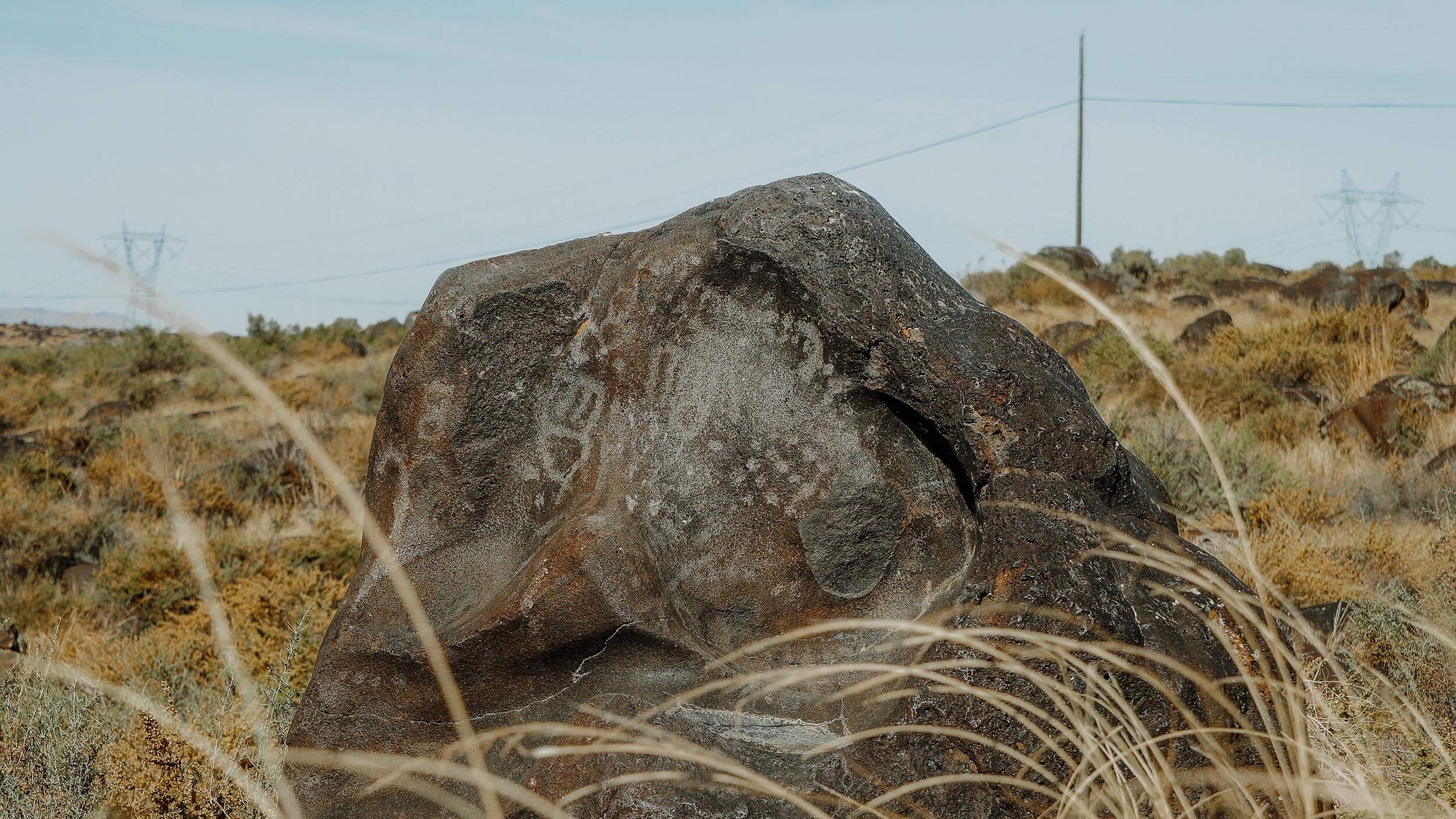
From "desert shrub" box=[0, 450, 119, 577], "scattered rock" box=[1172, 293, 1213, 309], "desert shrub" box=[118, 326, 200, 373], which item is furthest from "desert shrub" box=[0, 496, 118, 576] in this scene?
"scattered rock" box=[1172, 293, 1213, 309]

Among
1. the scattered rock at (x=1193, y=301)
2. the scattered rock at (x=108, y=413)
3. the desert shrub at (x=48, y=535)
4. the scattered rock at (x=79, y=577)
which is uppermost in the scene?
the scattered rock at (x=1193, y=301)

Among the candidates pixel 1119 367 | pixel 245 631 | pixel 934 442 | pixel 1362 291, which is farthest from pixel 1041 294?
pixel 934 442

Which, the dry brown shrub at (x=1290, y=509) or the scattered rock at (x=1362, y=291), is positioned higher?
the scattered rock at (x=1362, y=291)

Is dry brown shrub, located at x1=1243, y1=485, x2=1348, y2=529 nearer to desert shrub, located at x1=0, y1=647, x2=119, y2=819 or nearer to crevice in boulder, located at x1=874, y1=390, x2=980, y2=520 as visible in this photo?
crevice in boulder, located at x1=874, y1=390, x2=980, y2=520

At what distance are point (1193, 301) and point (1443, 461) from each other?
37.5ft

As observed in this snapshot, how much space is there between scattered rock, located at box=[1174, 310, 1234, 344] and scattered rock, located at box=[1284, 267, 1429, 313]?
1251 millimetres

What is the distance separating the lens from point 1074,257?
2369cm

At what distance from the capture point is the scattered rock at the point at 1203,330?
13.8 m

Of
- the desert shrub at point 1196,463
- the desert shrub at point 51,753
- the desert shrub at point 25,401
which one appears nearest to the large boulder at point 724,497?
the desert shrub at point 51,753

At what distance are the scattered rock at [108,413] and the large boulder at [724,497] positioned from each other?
11702mm

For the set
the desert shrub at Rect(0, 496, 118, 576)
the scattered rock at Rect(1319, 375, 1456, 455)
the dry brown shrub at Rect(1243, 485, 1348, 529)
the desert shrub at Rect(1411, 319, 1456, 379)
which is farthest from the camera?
the desert shrub at Rect(1411, 319, 1456, 379)

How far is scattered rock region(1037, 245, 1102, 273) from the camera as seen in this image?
23250 millimetres

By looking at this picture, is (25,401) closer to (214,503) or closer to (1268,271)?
(214,503)

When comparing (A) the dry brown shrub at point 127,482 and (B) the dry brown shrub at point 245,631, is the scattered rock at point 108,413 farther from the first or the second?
(B) the dry brown shrub at point 245,631
